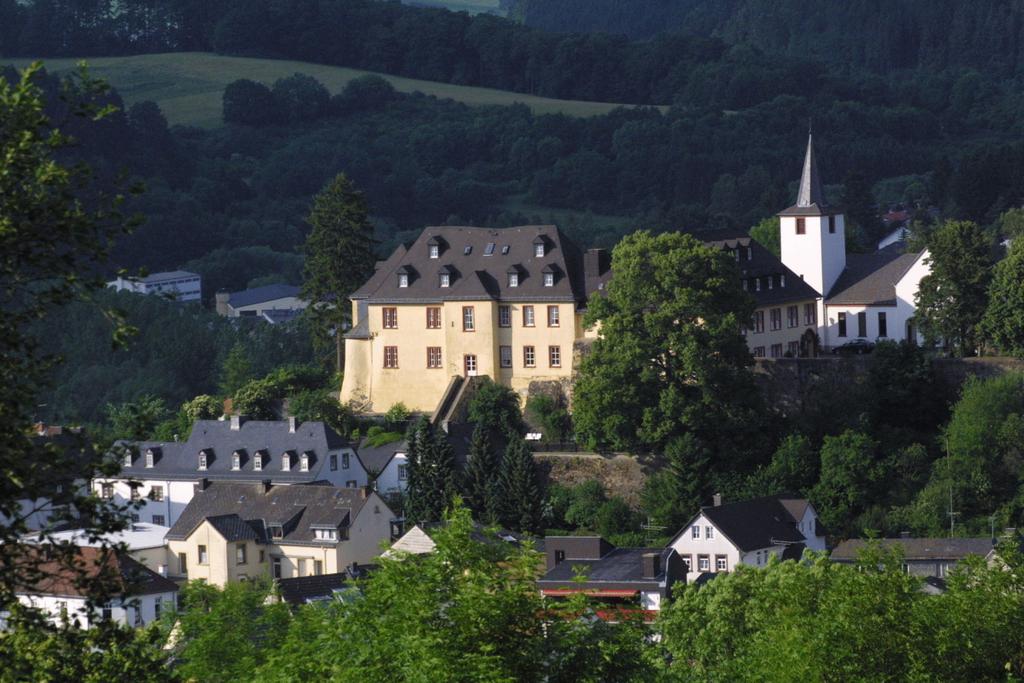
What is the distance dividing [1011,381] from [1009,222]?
3189cm

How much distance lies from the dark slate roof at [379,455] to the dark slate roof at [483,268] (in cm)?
395

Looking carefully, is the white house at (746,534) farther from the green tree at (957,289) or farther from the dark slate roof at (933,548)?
the green tree at (957,289)

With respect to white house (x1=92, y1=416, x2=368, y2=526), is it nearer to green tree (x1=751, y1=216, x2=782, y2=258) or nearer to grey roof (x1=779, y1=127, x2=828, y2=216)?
grey roof (x1=779, y1=127, x2=828, y2=216)

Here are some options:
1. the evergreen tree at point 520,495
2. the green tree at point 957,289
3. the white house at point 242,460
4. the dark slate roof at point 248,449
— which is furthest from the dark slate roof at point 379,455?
the green tree at point 957,289

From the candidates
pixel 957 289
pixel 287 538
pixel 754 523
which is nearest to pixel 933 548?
pixel 754 523

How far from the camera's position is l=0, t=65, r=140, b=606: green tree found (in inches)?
566

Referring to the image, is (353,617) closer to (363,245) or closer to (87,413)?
(363,245)

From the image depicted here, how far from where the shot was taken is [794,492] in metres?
57.4

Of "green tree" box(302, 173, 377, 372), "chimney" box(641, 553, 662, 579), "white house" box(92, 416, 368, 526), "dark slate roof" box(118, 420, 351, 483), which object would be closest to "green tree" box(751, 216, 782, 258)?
"green tree" box(302, 173, 377, 372)

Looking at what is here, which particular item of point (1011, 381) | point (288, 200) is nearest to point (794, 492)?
point (1011, 381)

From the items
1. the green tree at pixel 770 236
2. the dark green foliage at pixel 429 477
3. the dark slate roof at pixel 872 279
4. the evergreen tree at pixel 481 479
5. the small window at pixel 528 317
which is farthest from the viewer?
the green tree at pixel 770 236

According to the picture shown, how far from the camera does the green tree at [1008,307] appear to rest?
57406 mm

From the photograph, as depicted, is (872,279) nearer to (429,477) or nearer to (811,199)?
(811,199)

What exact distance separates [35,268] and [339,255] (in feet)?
182
